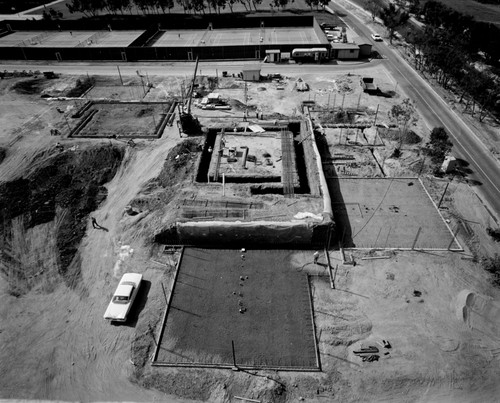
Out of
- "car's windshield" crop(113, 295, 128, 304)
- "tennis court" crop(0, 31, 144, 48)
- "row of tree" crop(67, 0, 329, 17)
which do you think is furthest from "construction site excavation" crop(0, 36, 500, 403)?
"row of tree" crop(67, 0, 329, 17)

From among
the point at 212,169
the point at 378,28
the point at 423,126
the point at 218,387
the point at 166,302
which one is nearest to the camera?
the point at 218,387

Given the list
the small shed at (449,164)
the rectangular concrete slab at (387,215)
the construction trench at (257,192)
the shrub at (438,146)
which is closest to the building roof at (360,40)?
the construction trench at (257,192)

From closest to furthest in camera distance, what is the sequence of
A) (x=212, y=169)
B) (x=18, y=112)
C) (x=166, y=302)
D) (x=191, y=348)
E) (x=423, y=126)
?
(x=191, y=348), (x=166, y=302), (x=212, y=169), (x=423, y=126), (x=18, y=112)

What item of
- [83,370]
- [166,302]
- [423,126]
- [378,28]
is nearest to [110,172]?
[166,302]

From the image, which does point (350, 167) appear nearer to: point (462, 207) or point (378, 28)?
point (462, 207)

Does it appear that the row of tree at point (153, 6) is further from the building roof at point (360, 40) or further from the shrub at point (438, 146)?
the shrub at point (438, 146)

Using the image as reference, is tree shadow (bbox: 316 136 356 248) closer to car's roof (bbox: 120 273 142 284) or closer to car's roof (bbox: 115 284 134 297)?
car's roof (bbox: 120 273 142 284)
